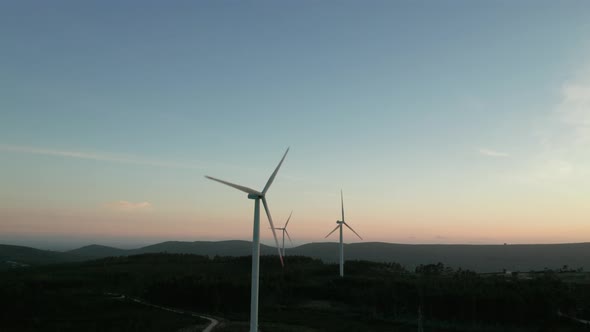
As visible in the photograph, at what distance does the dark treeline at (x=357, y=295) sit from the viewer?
50.1m

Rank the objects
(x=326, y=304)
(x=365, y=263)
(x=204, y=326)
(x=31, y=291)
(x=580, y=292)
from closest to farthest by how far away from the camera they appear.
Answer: (x=204, y=326), (x=580, y=292), (x=326, y=304), (x=31, y=291), (x=365, y=263)

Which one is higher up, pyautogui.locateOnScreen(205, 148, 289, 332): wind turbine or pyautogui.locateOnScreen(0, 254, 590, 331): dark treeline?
pyautogui.locateOnScreen(205, 148, 289, 332): wind turbine

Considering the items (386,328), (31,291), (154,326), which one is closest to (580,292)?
(386,328)

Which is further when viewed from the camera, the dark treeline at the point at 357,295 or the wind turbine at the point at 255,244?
the dark treeline at the point at 357,295

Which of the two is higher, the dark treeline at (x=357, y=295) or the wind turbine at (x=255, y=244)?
the wind turbine at (x=255, y=244)

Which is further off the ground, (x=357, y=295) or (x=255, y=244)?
(x=255, y=244)

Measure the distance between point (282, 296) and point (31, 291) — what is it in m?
35.1

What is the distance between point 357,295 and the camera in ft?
205

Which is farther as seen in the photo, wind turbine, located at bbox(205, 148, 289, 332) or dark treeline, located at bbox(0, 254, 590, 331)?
dark treeline, located at bbox(0, 254, 590, 331)

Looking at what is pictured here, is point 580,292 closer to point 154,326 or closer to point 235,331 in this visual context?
point 235,331

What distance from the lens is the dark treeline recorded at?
1972 inches

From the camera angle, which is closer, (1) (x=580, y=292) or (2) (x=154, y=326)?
(2) (x=154, y=326)

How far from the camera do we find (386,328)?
46.8m

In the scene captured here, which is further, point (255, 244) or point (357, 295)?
point (357, 295)
